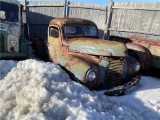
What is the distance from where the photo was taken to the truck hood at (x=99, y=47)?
469 cm

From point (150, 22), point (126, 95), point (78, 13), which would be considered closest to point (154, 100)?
point (126, 95)

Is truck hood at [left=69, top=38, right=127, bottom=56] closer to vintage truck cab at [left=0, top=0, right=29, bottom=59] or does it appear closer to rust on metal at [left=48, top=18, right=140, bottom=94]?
rust on metal at [left=48, top=18, right=140, bottom=94]

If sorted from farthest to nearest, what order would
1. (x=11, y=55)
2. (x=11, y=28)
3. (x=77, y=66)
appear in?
(x=11, y=28) < (x=11, y=55) < (x=77, y=66)

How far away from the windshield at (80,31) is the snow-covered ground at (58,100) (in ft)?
4.72

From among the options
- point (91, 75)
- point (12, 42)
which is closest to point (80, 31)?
point (91, 75)

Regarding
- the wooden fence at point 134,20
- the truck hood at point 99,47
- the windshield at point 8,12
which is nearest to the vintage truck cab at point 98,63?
the truck hood at point 99,47

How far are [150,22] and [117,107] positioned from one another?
258 inches

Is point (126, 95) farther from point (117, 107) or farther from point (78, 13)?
point (78, 13)

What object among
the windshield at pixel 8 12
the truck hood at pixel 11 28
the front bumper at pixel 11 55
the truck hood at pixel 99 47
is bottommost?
the front bumper at pixel 11 55

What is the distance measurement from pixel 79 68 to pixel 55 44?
5.83 feet

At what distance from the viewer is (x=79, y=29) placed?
598cm

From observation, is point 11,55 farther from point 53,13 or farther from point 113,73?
point 53,13

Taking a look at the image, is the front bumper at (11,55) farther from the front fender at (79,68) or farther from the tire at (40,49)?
the front fender at (79,68)

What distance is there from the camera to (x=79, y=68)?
14.5 ft
